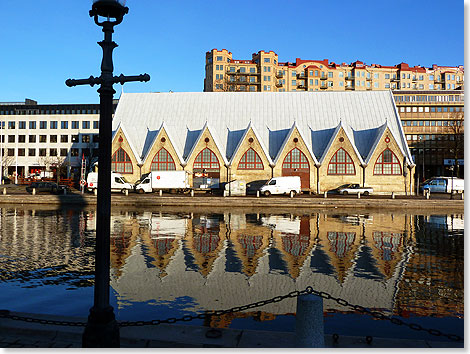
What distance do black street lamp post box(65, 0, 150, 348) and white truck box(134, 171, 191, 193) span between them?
46.1 metres

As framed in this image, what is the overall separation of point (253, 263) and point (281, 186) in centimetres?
3546

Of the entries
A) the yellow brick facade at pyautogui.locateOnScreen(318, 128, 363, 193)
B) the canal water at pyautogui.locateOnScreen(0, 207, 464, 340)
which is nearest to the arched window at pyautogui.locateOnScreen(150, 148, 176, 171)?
the yellow brick facade at pyautogui.locateOnScreen(318, 128, 363, 193)

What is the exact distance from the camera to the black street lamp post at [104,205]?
6297mm

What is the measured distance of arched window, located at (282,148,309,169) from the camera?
5641 cm

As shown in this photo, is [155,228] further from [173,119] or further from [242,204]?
[173,119]

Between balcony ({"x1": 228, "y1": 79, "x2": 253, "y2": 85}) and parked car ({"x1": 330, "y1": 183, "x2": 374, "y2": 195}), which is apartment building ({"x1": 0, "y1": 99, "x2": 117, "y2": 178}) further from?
parked car ({"x1": 330, "y1": 183, "x2": 374, "y2": 195})

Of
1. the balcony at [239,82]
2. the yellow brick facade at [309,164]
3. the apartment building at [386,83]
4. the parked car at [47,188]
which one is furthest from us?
the balcony at [239,82]

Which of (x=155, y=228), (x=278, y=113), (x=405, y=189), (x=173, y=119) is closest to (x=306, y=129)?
(x=278, y=113)

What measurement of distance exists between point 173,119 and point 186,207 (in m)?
24.3

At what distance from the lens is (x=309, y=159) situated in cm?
5625

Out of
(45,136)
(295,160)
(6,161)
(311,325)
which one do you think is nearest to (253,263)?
(311,325)

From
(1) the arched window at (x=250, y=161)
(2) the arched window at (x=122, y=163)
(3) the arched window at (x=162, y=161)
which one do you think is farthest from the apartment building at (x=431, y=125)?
(2) the arched window at (x=122, y=163)

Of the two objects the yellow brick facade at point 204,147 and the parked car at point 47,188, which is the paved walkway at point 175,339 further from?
the yellow brick facade at point 204,147

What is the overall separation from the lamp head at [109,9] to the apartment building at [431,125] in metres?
93.8
